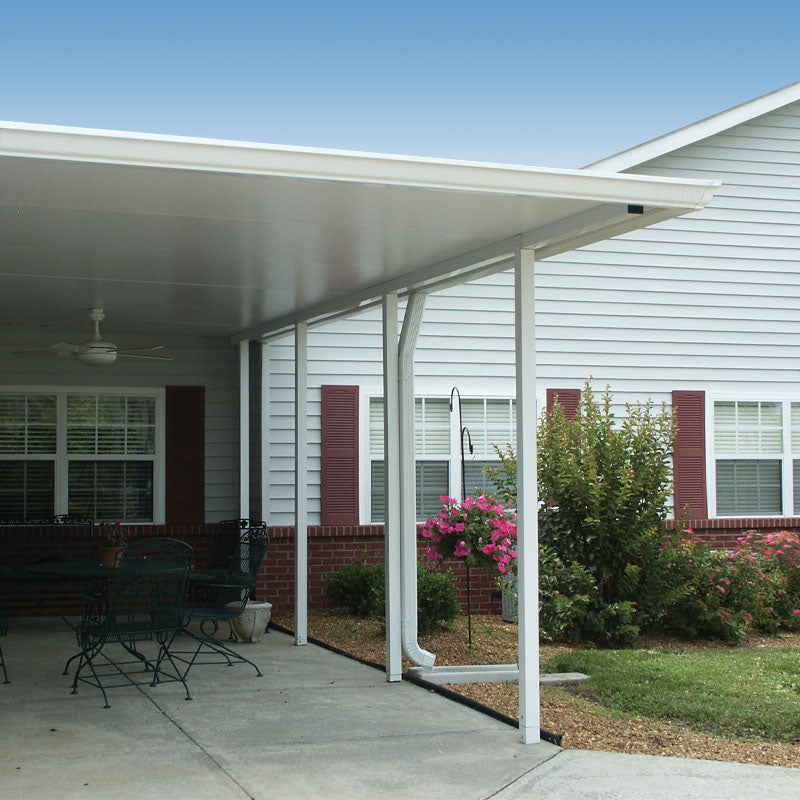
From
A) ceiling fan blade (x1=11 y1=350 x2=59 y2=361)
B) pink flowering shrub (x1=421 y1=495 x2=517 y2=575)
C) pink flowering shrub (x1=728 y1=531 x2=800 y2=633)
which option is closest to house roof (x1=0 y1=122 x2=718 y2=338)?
ceiling fan blade (x1=11 y1=350 x2=59 y2=361)

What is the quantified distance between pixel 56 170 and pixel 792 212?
28.2 feet

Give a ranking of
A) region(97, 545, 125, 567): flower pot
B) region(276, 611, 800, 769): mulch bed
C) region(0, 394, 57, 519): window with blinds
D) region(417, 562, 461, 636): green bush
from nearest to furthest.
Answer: region(276, 611, 800, 769): mulch bed → region(417, 562, 461, 636): green bush → region(97, 545, 125, 567): flower pot → region(0, 394, 57, 519): window with blinds

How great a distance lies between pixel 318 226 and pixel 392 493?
7.13 feet

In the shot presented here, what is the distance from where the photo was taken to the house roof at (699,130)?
10.4 m

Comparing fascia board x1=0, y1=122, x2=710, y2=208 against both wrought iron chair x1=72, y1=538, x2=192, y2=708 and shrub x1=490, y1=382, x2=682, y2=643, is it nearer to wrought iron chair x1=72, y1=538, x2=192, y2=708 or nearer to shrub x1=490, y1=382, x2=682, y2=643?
wrought iron chair x1=72, y1=538, x2=192, y2=708

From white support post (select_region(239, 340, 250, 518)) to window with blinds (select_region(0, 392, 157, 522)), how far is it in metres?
0.86

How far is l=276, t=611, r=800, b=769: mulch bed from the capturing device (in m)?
5.48

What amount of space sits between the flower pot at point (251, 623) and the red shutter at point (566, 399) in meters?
3.61

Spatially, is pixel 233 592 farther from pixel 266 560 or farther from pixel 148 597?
pixel 266 560

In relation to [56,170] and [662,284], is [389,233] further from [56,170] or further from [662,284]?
[662,284]

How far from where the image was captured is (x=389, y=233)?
5703mm

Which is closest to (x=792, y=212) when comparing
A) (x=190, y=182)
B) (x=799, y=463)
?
(x=799, y=463)

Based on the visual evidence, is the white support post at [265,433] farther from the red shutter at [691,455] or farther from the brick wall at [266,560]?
the red shutter at [691,455]

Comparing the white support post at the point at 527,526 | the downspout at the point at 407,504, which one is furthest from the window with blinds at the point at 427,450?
the white support post at the point at 527,526
